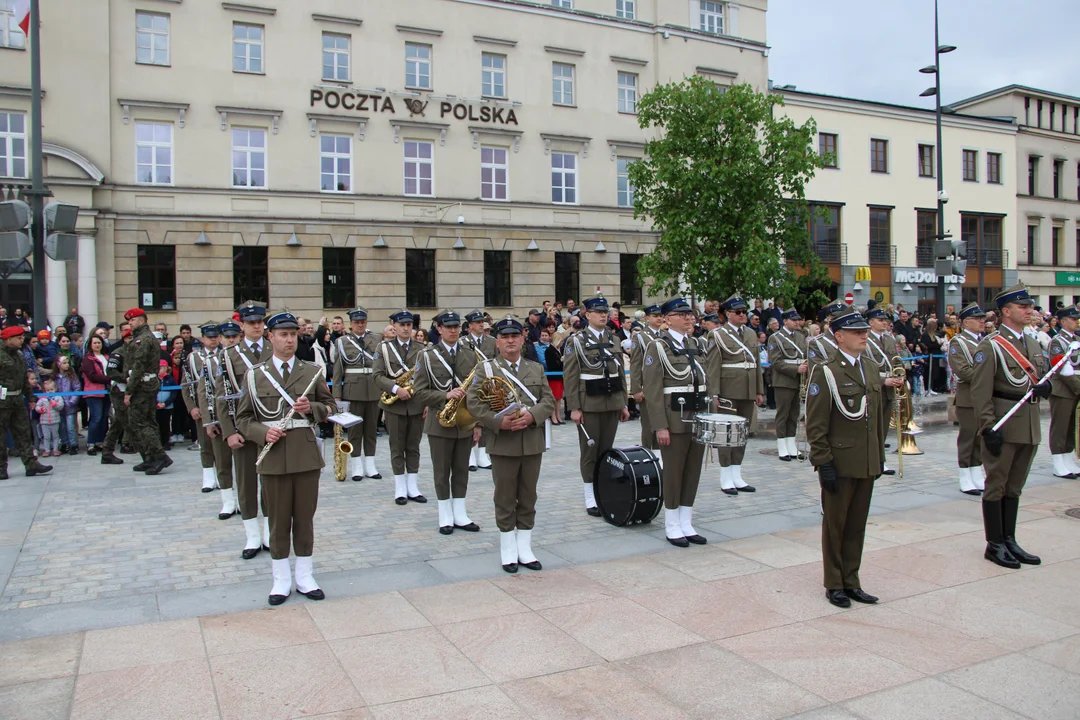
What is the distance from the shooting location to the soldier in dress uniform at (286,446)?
6.53 metres

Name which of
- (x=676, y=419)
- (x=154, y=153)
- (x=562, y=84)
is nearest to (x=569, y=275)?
(x=562, y=84)

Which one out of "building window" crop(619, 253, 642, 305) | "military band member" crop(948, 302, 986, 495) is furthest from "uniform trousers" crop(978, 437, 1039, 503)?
"building window" crop(619, 253, 642, 305)

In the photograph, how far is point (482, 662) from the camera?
542 centimetres

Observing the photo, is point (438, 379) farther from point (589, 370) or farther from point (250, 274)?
point (250, 274)

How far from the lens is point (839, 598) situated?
6.43m

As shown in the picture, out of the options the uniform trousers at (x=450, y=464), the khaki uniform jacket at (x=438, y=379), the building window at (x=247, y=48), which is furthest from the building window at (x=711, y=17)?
the uniform trousers at (x=450, y=464)

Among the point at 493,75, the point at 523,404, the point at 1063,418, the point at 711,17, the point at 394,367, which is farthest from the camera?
the point at 711,17

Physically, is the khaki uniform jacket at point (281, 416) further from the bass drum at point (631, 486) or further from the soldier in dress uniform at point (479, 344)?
the soldier in dress uniform at point (479, 344)

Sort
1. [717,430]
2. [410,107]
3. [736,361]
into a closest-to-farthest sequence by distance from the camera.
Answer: [717,430]
[736,361]
[410,107]

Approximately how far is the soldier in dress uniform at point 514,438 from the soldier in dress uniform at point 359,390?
4599 millimetres

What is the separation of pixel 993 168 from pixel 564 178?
26.5 m

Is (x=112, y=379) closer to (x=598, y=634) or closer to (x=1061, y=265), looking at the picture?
(x=598, y=634)

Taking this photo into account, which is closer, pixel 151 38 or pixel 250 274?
pixel 151 38

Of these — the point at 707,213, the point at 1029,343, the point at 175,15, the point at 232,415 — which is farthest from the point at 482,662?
the point at 175,15
